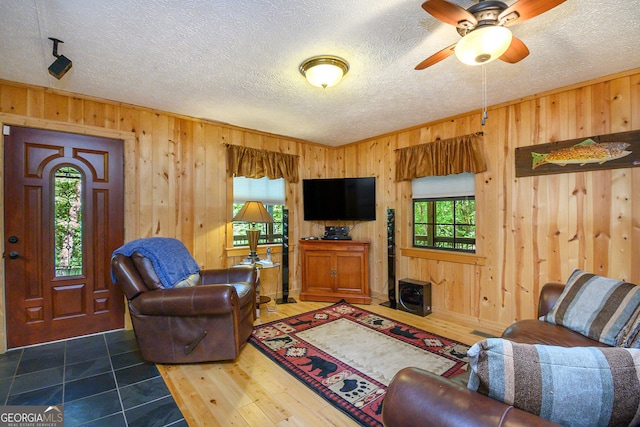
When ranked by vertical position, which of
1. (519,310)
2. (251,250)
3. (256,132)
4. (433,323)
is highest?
(256,132)

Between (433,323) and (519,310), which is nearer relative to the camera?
(519,310)

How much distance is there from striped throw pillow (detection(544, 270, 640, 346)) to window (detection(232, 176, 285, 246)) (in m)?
3.28

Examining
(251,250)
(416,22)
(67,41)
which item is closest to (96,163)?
(67,41)

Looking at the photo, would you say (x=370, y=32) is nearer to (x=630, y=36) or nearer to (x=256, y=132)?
(x=630, y=36)

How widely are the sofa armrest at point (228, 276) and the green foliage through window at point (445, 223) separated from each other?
2.26m

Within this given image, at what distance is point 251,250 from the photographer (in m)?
3.75

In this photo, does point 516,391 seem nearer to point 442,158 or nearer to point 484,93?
point 484,93

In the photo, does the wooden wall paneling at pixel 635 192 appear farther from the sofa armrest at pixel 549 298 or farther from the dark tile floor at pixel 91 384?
the dark tile floor at pixel 91 384

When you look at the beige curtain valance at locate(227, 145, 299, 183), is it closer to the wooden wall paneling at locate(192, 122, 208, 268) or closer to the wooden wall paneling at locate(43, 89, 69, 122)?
the wooden wall paneling at locate(192, 122, 208, 268)

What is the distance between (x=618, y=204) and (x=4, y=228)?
210 inches

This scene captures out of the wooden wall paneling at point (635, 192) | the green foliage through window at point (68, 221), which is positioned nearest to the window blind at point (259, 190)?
the green foliage through window at point (68, 221)

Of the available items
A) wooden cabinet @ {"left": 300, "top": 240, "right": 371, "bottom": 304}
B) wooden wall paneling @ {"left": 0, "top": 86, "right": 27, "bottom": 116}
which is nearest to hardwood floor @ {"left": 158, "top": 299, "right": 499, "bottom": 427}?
wooden cabinet @ {"left": 300, "top": 240, "right": 371, "bottom": 304}

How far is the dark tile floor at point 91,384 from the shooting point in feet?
5.86

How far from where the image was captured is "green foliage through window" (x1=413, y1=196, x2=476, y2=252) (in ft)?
11.5
